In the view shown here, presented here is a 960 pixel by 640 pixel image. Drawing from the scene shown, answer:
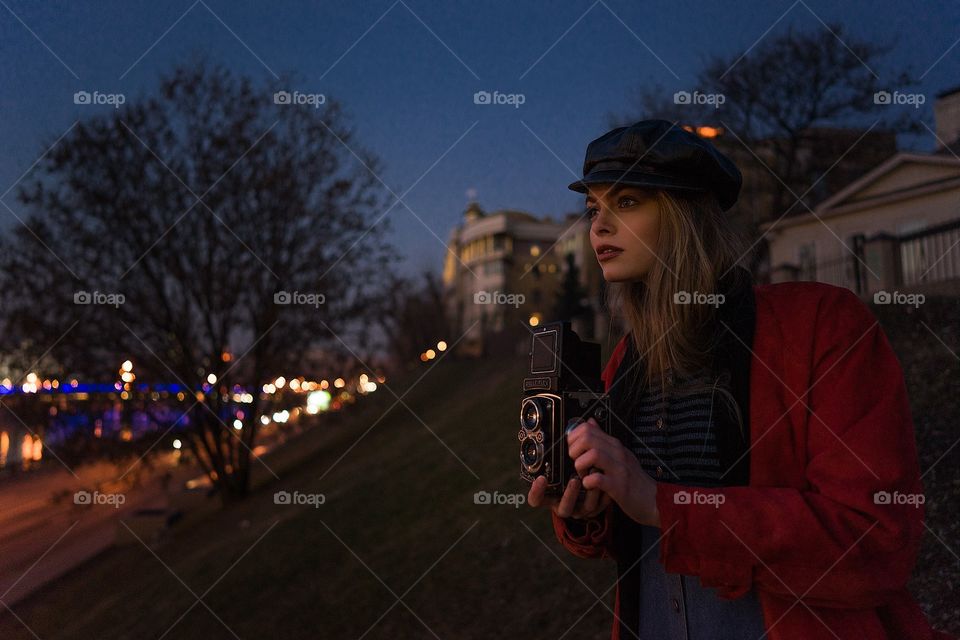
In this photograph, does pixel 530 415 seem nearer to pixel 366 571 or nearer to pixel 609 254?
pixel 609 254

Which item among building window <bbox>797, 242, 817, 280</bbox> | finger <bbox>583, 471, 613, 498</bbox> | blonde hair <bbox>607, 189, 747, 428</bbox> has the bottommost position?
finger <bbox>583, 471, 613, 498</bbox>

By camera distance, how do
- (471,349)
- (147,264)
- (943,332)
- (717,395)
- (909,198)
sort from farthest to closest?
1. (471,349)
2. (909,198)
3. (147,264)
4. (943,332)
5. (717,395)

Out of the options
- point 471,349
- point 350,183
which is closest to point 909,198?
point 350,183

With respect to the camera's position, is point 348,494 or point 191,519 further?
point 191,519

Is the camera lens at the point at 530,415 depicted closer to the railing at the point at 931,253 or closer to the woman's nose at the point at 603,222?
the woman's nose at the point at 603,222

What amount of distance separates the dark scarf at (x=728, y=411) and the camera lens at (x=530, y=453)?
0.24 meters

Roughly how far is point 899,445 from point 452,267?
102932 mm

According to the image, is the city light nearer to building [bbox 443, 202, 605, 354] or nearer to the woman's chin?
the woman's chin

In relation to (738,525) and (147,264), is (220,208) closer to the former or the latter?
(147,264)

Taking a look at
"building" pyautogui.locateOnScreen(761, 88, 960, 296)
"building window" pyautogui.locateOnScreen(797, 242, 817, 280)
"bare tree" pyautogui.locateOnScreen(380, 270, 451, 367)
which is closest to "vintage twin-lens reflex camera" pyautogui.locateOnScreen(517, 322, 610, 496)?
"building" pyautogui.locateOnScreen(761, 88, 960, 296)

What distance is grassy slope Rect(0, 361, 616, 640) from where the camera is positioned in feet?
20.3

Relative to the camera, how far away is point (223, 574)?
919 centimetres

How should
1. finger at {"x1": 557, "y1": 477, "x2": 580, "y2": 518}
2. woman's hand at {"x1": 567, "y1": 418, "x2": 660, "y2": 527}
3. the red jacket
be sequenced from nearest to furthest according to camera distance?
the red jacket
woman's hand at {"x1": 567, "y1": 418, "x2": 660, "y2": 527}
finger at {"x1": 557, "y1": 477, "x2": 580, "y2": 518}

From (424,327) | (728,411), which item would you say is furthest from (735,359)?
(424,327)
